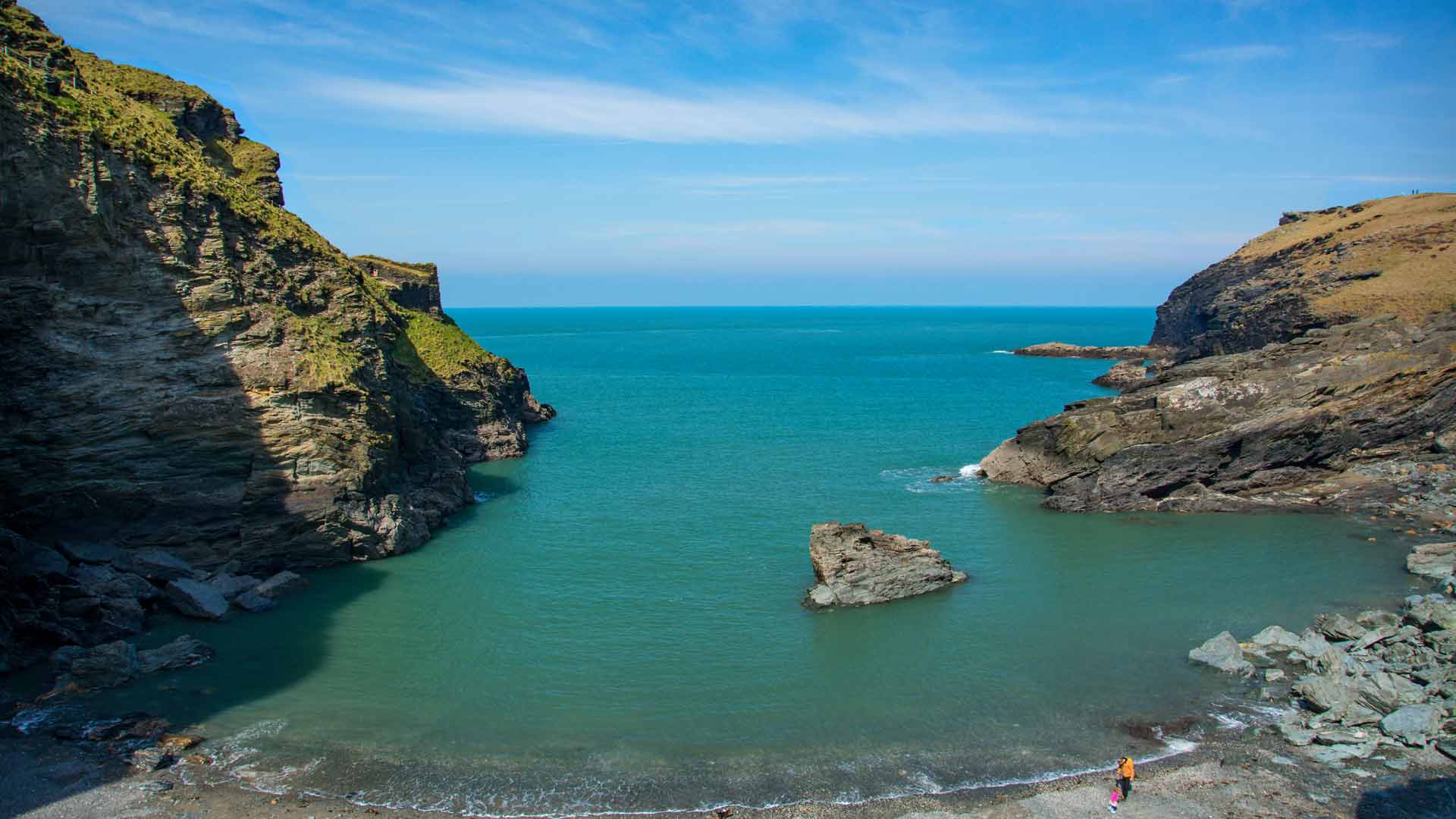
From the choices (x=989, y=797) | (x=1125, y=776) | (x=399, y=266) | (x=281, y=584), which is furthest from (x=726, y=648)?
(x=399, y=266)

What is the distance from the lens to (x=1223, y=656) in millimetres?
32156

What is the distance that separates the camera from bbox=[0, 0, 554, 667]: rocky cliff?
37.8 metres

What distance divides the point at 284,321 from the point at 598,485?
23982 mm

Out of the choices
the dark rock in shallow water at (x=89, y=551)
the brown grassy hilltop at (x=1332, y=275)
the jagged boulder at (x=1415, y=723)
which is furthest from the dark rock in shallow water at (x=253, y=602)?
the brown grassy hilltop at (x=1332, y=275)

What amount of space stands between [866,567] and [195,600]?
90.8 ft

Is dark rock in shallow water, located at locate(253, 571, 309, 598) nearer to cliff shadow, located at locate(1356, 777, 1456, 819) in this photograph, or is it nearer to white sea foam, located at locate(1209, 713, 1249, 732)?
white sea foam, located at locate(1209, 713, 1249, 732)

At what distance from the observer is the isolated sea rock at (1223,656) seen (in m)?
31.6

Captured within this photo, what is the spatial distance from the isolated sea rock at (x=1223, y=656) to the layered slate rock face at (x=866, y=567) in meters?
11.0

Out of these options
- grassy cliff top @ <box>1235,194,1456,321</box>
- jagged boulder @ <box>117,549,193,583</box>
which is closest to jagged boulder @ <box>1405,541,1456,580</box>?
grassy cliff top @ <box>1235,194,1456,321</box>

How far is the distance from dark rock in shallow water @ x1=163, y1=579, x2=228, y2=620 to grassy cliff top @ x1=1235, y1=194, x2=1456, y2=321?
92.8 meters

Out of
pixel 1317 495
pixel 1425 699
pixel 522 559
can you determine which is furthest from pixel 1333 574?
pixel 522 559

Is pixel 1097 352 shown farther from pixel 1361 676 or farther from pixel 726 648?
pixel 726 648

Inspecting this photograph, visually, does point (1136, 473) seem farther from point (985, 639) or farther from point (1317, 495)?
point (985, 639)

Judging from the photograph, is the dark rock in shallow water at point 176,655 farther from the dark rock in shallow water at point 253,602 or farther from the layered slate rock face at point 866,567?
the layered slate rock face at point 866,567
